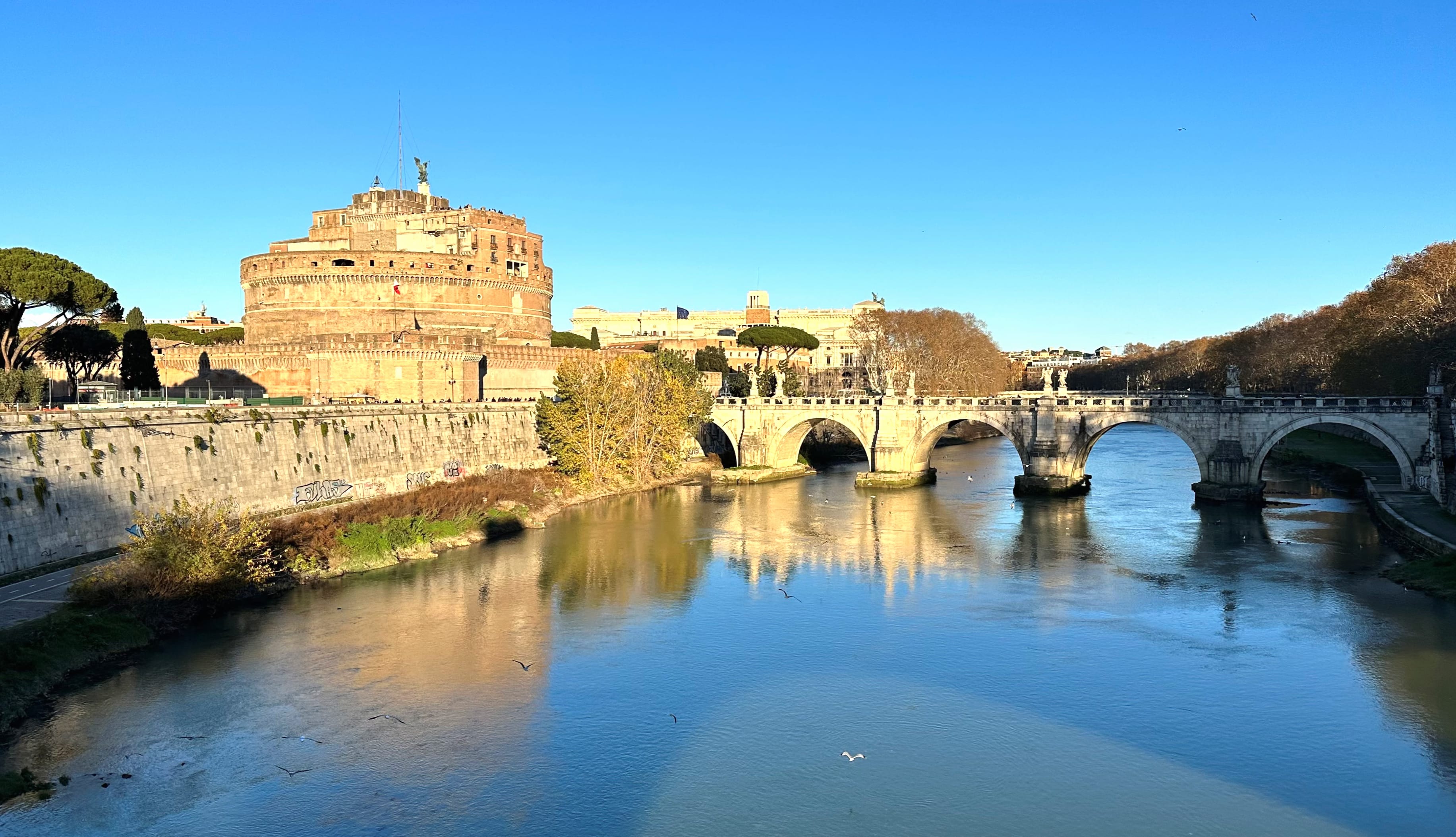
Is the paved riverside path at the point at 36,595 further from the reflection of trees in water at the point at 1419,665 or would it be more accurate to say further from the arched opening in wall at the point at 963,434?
the arched opening in wall at the point at 963,434

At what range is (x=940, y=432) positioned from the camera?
48406 mm

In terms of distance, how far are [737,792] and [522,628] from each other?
8874 mm

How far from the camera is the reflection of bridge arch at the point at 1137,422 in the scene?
1576 inches

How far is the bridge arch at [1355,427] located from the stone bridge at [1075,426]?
4 centimetres

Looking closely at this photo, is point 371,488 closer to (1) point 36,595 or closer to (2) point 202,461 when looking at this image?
(2) point 202,461

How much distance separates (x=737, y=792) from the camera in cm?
1449

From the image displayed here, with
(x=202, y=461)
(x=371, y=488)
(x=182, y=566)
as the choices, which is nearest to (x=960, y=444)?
(x=371, y=488)

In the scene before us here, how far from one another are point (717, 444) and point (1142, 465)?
23.2 metres

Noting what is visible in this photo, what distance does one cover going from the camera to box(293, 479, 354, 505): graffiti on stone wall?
30797mm

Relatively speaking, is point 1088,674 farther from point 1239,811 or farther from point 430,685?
point 430,685

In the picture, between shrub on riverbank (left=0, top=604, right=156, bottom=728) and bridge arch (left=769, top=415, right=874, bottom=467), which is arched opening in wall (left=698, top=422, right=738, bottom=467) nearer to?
bridge arch (left=769, top=415, right=874, bottom=467)

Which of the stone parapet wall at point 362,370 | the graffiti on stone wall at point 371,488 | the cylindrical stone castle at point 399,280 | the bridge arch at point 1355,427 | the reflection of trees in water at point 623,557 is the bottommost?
the reflection of trees in water at point 623,557

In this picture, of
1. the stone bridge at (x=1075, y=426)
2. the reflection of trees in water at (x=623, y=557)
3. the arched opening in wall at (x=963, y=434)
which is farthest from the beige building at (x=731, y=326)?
the reflection of trees in water at (x=623, y=557)

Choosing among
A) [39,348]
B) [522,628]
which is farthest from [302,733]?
[39,348]
